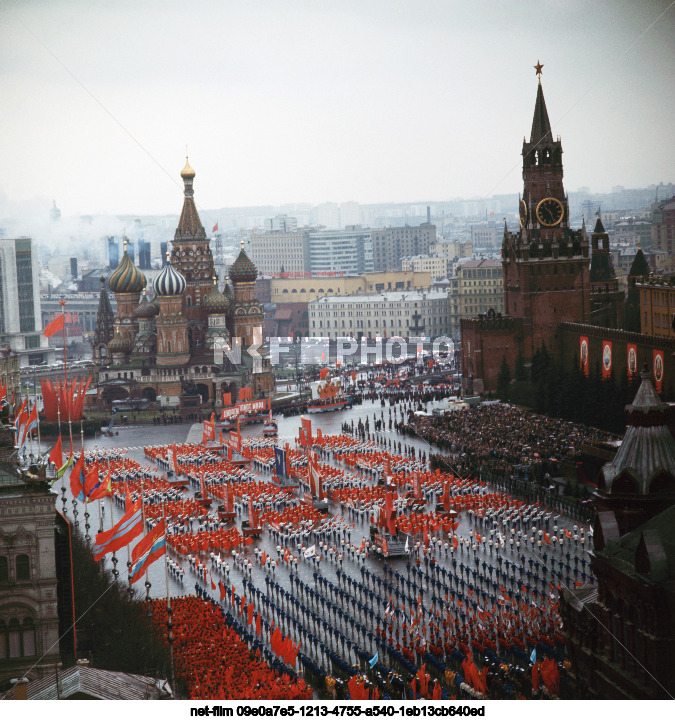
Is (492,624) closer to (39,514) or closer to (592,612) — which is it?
(592,612)

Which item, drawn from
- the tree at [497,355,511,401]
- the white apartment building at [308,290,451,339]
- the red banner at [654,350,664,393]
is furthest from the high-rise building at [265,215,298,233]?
the red banner at [654,350,664,393]

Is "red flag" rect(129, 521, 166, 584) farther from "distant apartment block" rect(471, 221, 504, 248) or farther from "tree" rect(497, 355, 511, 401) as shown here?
"distant apartment block" rect(471, 221, 504, 248)

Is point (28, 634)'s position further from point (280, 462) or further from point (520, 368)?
point (520, 368)

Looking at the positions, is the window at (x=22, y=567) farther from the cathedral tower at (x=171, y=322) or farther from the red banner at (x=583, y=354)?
the cathedral tower at (x=171, y=322)

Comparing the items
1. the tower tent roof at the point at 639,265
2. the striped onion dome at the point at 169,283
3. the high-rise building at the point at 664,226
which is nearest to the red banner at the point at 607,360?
the tower tent roof at the point at 639,265

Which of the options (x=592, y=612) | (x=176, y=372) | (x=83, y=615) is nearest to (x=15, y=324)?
Result: (x=176, y=372)

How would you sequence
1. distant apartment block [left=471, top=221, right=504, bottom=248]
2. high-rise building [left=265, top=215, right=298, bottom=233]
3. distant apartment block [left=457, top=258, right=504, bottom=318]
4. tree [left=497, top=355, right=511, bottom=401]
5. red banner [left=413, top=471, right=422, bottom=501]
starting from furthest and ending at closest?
1. high-rise building [left=265, top=215, right=298, bottom=233]
2. distant apartment block [left=471, top=221, right=504, bottom=248]
3. distant apartment block [left=457, top=258, right=504, bottom=318]
4. tree [left=497, top=355, right=511, bottom=401]
5. red banner [left=413, top=471, right=422, bottom=501]
